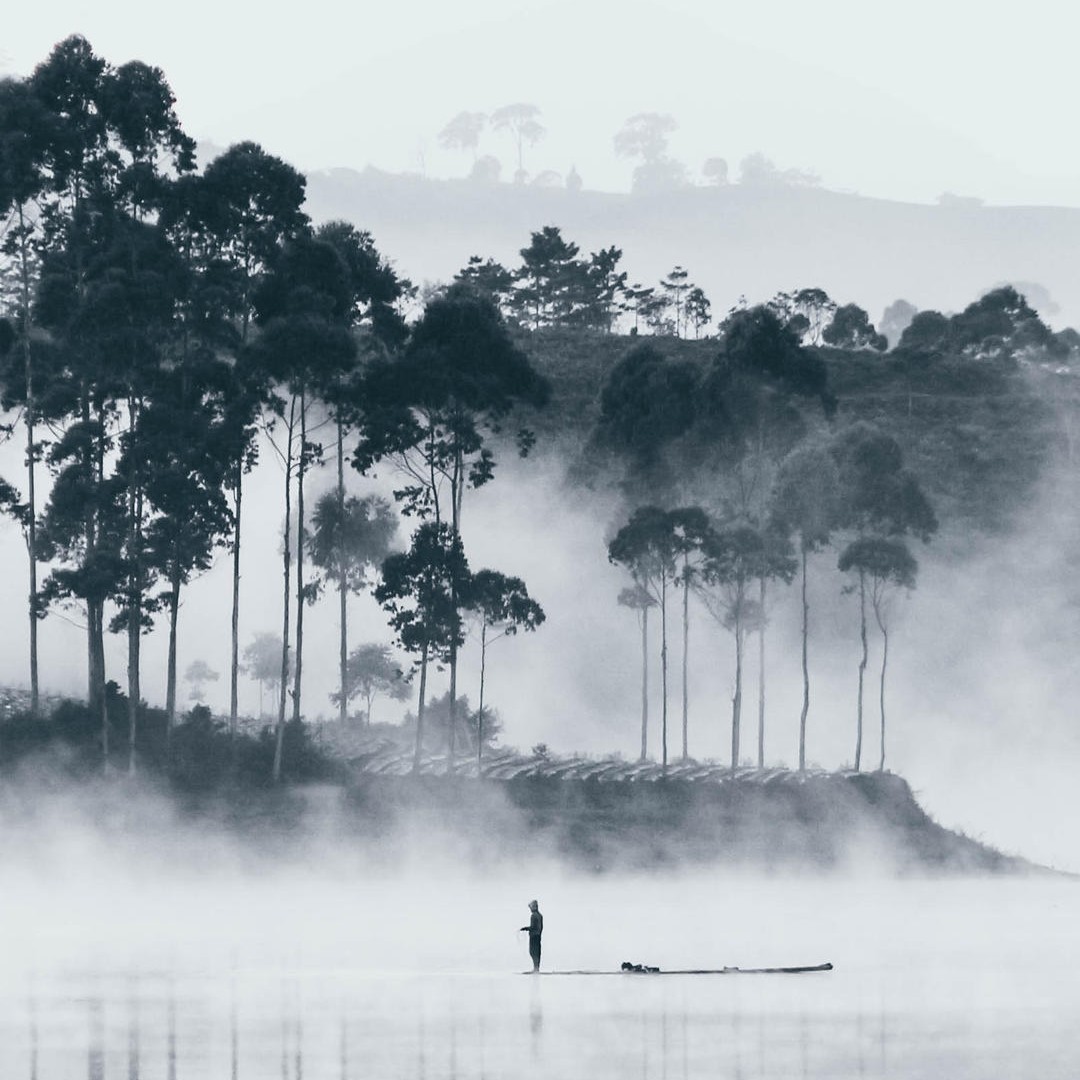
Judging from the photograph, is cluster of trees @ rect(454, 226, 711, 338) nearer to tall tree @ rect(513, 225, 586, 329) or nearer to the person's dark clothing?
tall tree @ rect(513, 225, 586, 329)

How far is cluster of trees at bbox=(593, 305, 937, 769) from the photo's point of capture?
281 ft

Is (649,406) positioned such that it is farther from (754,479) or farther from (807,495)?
(807,495)

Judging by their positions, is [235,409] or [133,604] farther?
[235,409]

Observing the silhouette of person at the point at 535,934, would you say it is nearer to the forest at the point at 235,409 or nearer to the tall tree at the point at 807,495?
the forest at the point at 235,409

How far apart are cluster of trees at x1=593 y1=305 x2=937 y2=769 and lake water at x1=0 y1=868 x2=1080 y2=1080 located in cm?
2094

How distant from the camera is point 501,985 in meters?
40.4

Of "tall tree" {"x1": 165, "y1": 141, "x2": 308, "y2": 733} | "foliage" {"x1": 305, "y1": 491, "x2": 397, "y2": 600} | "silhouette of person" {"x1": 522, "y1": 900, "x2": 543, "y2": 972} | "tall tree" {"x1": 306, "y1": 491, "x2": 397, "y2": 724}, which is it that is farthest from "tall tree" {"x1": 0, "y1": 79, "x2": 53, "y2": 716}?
"silhouette of person" {"x1": 522, "y1": 900, "x2": 543, "y2": 972}

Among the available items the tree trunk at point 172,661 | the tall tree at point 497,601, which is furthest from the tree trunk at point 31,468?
the tall tree at point 497,601

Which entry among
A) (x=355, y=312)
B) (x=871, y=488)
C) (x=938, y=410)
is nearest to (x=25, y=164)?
(x=355, y=312)

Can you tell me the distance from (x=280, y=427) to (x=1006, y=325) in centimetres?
5843

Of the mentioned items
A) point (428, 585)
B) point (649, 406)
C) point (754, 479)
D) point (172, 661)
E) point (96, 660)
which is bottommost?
point (96, 660)

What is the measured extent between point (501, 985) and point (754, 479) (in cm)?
5433

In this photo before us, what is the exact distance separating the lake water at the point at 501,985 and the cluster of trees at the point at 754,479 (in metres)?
20.9

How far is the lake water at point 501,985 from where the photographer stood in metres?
31.0
